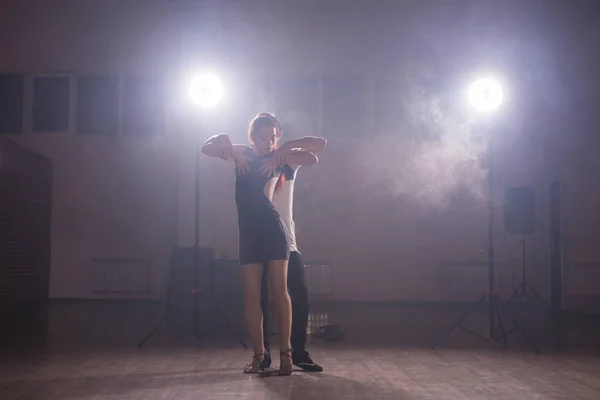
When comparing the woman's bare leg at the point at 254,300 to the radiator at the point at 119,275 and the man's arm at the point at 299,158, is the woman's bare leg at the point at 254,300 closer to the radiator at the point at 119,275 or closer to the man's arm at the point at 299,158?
the man's arm at the point at 299,158

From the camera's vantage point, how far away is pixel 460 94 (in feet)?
27.1

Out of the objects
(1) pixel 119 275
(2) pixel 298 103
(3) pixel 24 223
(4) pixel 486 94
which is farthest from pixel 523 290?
(3) pixel 24 223

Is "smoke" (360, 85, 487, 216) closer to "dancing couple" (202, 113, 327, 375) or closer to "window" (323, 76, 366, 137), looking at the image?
"window" (323, 76, 366, 137)

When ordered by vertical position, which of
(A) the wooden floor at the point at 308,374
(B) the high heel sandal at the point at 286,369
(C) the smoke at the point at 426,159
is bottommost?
(A) the wooden floor at the point at 308,374

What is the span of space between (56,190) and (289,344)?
5903 millimetres

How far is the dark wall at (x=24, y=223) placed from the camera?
6930mm

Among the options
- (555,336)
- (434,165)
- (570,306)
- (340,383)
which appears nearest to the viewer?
(340,383)

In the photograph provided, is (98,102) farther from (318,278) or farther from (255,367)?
(255,367)

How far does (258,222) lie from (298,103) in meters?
5.32

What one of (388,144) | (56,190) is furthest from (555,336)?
(56,190)

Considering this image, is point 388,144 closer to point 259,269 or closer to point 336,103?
point 336,103

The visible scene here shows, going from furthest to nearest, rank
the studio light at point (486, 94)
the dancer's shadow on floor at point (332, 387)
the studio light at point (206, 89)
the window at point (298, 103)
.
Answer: the window at point (298, 103) < the studio light at point (206, 89) < the studio light at point (486, 94) < the dancer's shadow on floor at point (332, 387)

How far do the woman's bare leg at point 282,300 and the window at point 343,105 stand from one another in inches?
208

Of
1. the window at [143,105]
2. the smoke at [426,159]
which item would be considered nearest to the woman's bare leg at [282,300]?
the smoke at [426,159]
